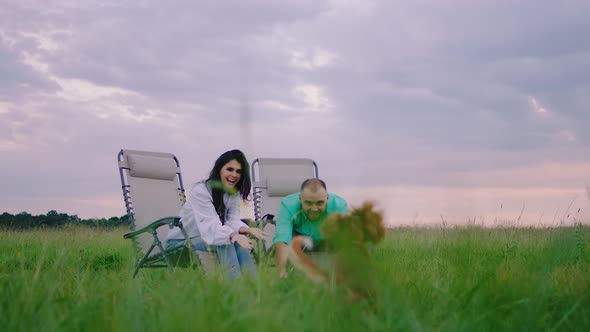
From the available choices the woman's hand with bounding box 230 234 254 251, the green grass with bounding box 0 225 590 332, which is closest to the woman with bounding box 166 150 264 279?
the woman's hand with bounding box 230 234 254 251

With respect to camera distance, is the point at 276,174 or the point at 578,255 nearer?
the point at 578,255

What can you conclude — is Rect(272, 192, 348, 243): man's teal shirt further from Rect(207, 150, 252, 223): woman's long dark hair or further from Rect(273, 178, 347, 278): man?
Rect(207, 150, 252, 223): woman's long dark hair

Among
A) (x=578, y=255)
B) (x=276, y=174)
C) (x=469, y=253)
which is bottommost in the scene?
(x=578, y=255)

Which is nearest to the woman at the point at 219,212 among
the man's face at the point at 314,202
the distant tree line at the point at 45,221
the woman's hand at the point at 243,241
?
the woman's hand at the point at 243,241

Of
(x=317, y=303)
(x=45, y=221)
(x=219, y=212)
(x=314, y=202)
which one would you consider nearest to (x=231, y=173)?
(x=219, y=212)

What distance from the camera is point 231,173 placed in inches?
163

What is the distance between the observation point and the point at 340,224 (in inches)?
66.6

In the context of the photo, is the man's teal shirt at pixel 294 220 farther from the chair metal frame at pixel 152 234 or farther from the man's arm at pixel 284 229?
the chair metal frame at pixel 152 234

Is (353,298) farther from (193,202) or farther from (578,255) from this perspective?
(578,255)

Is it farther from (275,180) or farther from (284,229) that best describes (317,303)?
(275,180)

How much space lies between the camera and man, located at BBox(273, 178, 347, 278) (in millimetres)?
3338

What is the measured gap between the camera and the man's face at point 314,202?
11.0ft

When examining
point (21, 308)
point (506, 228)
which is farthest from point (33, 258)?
point (506, 228)

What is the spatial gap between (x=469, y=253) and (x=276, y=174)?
4.66 meters
